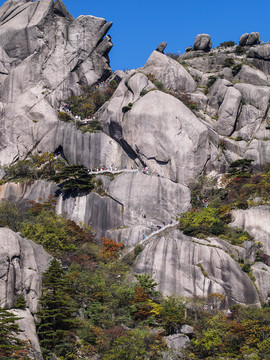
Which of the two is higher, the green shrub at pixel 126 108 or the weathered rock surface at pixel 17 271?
the green shrub at pixel 126 108

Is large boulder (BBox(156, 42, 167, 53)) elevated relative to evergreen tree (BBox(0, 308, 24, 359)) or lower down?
elevated

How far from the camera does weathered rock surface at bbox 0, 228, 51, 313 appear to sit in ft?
112

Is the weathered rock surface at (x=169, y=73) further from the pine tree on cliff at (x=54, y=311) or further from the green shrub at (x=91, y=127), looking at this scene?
the pine tree on cliff at (x=54, y=311)

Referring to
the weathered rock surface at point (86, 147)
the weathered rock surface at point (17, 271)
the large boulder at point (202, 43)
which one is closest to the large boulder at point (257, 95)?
the large boulder at point (202, 43)

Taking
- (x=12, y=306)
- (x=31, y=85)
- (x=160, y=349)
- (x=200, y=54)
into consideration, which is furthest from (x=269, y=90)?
(x=12, y=306)

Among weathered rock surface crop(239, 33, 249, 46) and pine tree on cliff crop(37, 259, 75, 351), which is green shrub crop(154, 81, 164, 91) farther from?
pine tree on cliff crop(37, 259, 75, 351)

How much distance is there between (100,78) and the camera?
83.9m

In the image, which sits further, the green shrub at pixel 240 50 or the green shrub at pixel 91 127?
the green shrub at pixel 240 50

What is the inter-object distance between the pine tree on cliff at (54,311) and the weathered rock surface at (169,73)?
4572 cm

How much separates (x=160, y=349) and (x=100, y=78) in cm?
5545

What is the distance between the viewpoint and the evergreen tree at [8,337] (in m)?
27.5

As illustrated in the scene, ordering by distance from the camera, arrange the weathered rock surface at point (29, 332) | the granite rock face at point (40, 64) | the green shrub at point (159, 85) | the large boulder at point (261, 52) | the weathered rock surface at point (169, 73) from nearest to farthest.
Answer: the weathered rock surface at point (29, 332)
the green shrub at point (159, 85)
the granite rock face at point (40, 64)
the weathered rock surface at point (169, 73)
the large boulder at point (261, 52)

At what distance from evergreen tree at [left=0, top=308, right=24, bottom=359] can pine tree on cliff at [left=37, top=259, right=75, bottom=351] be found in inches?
144

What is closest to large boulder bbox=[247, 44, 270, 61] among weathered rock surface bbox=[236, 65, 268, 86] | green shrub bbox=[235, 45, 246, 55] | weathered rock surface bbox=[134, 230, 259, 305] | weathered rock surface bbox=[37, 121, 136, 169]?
green shrub bbox=[235, 45, 246, 55]
